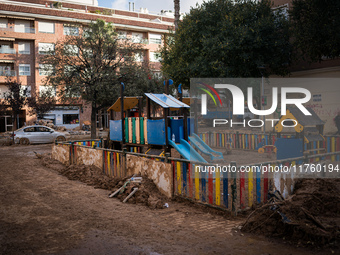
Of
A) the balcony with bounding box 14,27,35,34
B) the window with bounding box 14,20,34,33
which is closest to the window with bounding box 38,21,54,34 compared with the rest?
the balcony with bounding box 14,27,35,34

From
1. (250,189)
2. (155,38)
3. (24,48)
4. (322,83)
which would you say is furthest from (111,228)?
(155,38)

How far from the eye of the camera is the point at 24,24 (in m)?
43.1

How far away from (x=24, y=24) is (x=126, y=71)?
79.8ft

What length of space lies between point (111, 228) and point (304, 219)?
348 centimetres

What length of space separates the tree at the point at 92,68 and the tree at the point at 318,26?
12.8m

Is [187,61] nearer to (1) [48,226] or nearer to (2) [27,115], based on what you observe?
(1) [48,226]

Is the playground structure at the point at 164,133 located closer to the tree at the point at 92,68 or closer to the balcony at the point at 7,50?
the tree at the point at 92,68

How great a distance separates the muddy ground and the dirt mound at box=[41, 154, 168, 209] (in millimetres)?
214

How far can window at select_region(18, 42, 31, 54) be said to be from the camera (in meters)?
43.1

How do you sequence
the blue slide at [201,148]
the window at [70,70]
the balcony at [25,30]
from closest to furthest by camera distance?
the blue slide at [201,148]
the window at [70,70]
the balcony at [25,30]

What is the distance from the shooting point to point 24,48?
43312 mm

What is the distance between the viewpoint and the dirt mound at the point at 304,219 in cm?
515

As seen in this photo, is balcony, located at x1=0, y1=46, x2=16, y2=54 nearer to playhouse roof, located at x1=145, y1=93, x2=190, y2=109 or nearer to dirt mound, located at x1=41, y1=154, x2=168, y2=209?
dirt mound, located at x1=41, y1=154, x2=168, y2=209

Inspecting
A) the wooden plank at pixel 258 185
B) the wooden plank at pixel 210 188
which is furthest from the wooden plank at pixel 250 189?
the wooden plank at pixel 210 188
